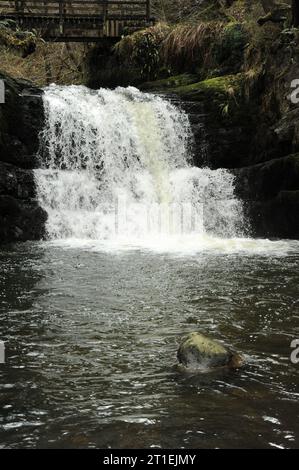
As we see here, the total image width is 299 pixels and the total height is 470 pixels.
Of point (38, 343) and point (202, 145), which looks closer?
point (38, 343)

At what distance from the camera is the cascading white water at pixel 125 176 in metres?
13.0

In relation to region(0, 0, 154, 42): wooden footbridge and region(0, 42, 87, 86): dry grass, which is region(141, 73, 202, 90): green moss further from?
region(0, 42, 87, 86): dry grass

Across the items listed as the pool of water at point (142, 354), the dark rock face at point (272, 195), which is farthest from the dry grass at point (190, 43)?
the pool of water at point (142, 354)

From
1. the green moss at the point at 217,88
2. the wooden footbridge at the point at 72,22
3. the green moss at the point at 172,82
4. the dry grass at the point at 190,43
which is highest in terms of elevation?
the wooden footbridge at the point at 72,22

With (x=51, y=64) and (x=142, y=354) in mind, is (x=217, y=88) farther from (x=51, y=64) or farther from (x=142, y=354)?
(x=51, y=64)

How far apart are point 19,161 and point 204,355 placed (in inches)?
418

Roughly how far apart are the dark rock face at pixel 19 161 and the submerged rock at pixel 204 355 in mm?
8671

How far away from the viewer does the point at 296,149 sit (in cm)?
1295

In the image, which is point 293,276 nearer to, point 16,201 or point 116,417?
point 116,417

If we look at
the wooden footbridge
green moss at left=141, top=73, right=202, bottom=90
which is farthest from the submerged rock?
the wooden footbridge

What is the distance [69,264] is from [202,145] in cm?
731

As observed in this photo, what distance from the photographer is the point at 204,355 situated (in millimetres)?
4332

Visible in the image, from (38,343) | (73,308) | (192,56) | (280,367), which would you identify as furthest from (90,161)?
(280,367)

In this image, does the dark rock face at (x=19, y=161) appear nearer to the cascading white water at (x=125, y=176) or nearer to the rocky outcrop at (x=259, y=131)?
the cascading white water at (x=125, y=176)
